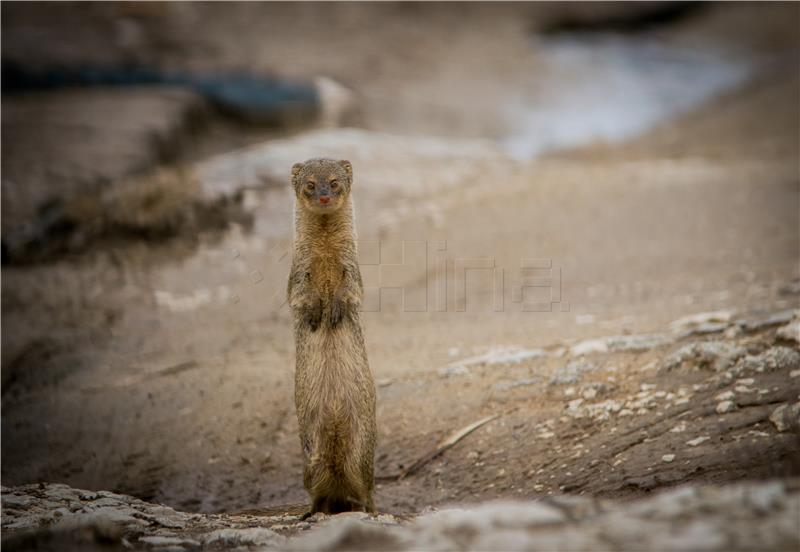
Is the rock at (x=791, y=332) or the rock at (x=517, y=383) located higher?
the rock at (x=791, y=332)

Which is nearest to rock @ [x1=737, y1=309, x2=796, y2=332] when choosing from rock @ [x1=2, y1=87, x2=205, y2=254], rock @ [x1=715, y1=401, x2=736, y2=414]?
rock @ [x1=715, y1=401, x2=736, y2=414]

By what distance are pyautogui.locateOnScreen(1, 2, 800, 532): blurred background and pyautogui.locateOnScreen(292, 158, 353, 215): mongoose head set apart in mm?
1629

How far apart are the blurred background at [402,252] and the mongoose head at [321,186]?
1629mm

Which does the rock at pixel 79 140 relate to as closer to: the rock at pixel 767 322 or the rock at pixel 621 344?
the rock at pixel 621 344

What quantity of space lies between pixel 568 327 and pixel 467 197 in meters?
3.10

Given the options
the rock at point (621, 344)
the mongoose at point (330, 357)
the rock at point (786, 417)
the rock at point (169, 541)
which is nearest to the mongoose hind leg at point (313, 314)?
the mongoose at point (330, 357)

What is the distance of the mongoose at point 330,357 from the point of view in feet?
15.0

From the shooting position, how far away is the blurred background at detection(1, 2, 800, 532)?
5.32m

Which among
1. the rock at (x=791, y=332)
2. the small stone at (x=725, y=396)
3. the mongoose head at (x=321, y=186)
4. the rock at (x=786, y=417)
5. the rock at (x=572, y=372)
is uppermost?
the mongoose head at (x=321, y=186)

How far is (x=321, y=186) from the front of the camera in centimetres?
463

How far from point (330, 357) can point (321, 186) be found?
83 centimetres

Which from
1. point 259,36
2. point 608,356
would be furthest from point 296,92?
point 608,356

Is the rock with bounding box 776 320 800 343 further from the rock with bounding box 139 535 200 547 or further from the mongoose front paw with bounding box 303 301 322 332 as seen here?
the rock with bounding box 139 535 200 547

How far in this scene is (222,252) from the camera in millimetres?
8359
